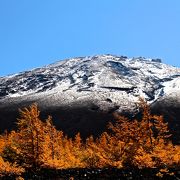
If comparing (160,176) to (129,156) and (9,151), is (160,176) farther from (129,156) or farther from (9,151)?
(9,151)

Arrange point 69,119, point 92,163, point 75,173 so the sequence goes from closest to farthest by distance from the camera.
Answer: point 75,173, point 92,163, point 69,119

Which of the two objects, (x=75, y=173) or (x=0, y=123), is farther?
(x=0, y=123)

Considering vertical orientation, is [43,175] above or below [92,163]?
below

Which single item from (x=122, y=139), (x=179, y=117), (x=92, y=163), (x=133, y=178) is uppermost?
(x=179, y=117)

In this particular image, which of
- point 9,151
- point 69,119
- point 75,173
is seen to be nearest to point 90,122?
point 69,119

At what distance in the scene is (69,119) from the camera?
184m

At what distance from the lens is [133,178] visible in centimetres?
3019

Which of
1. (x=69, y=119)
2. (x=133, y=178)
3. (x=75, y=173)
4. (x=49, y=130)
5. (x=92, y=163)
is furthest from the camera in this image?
(x=69, y=119)

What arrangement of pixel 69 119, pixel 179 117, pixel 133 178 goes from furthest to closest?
pixel 69 119 → pixel 179 117 → pixel 133 178

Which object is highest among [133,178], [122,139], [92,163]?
[122,139]

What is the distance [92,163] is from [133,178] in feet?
82.1

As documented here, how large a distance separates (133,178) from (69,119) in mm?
154482

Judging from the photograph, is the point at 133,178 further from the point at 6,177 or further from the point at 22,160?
the point at 22,160

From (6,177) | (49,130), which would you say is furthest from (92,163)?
(6,177)
